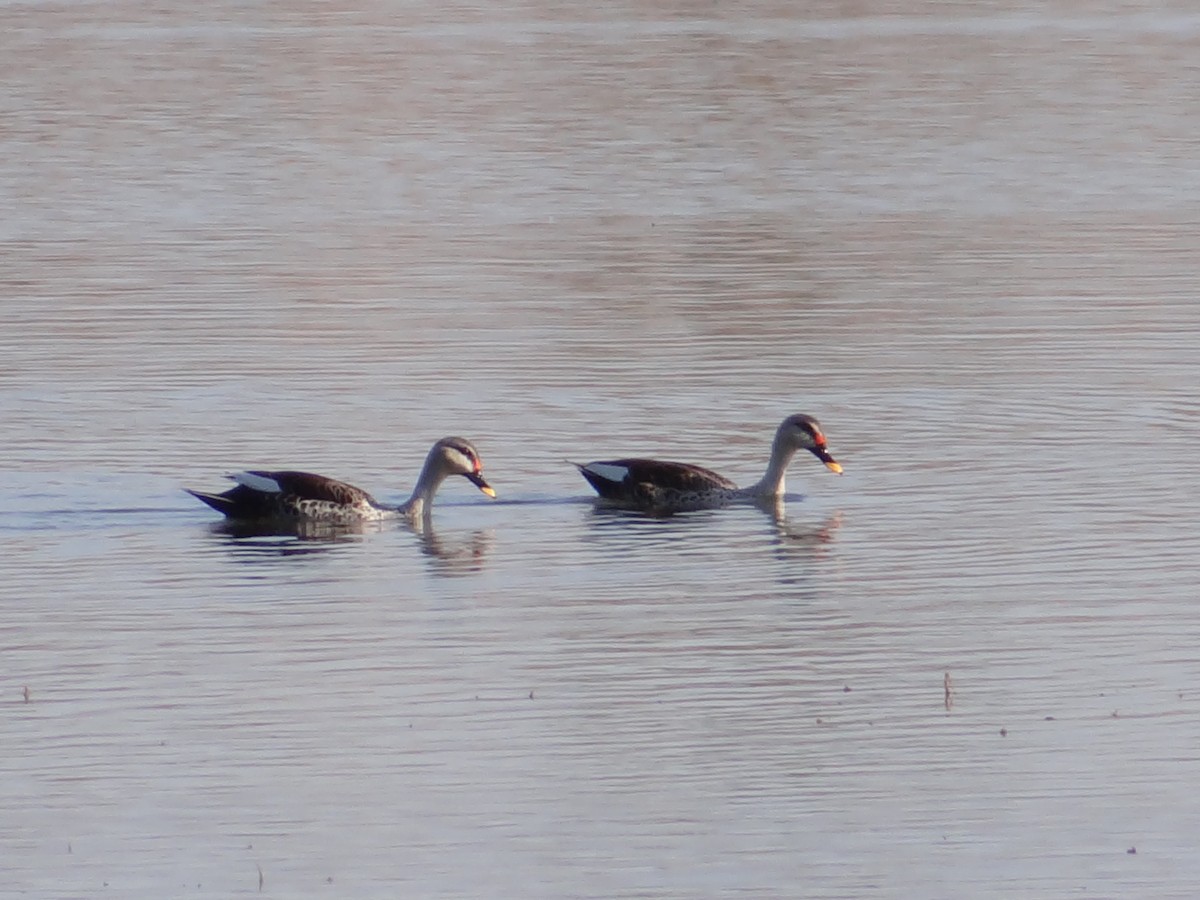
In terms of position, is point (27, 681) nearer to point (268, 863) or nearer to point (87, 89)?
point (268, 863)

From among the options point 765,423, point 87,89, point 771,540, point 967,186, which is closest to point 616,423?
point 765,423

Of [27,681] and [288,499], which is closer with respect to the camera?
[27,681]

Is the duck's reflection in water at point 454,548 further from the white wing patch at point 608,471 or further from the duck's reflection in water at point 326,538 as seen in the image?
the white wing patch at point 608,471

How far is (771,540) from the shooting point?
14.5 metres

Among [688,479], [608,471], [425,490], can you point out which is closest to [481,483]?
[425,490]

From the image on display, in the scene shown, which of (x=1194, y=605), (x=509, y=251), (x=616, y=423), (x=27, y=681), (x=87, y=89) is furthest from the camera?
(x=87, y=89)

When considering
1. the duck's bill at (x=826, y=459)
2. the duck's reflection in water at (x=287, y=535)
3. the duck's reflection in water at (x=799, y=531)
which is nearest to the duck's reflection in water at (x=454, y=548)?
the duck's reflection in water at (x=287, y=535)

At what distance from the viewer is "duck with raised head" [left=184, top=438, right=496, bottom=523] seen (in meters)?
14.7

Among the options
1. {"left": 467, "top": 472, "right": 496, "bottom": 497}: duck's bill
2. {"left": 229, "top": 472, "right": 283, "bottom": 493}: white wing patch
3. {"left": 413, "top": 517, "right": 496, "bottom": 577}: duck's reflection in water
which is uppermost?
{"left": 229, "top": 472, "right": 283, "bottom": 493}: white wing patch

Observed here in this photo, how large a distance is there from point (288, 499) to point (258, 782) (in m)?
5.29

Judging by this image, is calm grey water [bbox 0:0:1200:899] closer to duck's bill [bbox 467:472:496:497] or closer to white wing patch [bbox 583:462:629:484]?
duck's bill [bbox 467:472:496:497]

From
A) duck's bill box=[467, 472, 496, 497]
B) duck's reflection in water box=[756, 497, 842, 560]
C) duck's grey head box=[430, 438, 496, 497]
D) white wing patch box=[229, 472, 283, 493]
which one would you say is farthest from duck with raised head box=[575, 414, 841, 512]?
white wing patch box=[229, 472, 283, 493]

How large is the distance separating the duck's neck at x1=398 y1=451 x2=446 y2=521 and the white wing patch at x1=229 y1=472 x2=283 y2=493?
71 cm

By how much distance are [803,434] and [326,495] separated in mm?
2725
